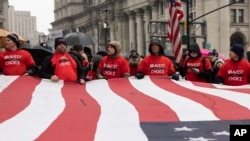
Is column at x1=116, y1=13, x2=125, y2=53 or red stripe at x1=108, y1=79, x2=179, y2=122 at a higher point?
column at x1=116, y1=13, x2=125, y2=53

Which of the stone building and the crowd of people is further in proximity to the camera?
the stone building

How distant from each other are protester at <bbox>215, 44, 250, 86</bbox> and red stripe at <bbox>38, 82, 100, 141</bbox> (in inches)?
89.3

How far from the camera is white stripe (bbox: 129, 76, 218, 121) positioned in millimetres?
4895

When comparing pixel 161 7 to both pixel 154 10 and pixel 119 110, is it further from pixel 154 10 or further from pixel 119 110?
pixel 119 110

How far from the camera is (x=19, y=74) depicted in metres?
7.67

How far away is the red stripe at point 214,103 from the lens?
494 cm

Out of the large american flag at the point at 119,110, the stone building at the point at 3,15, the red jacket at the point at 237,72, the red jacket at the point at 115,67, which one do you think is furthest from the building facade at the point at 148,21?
the large american flag at the point at 119,110

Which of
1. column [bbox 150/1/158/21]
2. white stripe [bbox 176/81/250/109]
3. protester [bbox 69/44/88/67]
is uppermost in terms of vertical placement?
column [bbox 150/1/158/21]

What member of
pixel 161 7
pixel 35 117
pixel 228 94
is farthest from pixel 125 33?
pixel 35 117

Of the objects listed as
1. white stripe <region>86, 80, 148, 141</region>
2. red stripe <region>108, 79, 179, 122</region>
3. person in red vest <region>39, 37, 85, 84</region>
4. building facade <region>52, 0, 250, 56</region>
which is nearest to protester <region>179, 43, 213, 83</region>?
red stripe <region>108, 79, 179, 122</region>

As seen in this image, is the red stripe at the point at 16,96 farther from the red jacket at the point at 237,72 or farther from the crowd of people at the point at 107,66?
the red jacket at the point at 237,72

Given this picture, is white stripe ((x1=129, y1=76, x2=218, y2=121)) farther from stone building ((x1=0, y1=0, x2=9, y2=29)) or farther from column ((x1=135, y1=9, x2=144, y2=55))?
stone building ((x1=0, y1=0, x2=9, y2=29))

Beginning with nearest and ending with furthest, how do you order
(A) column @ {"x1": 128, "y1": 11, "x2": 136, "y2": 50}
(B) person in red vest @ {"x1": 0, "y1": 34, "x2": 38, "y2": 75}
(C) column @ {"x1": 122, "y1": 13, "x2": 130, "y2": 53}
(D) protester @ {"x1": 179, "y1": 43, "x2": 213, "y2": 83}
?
1. (B) person in red vest @ {"x1": 0, "y1": 34, "x2": 38, "y2": 75}
2. (D) protester @ {"x1": 179, "y1": 43, "x2": 213, "y2": 83}
3. (A) column @ {"x1": 128, "y1": 11, "x2": 136, "y2": 50}
4. (C) column @ {"x1": 122, "y1": 13, "x2": 130, "y2": 53}

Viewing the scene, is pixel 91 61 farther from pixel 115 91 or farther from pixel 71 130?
pixel 71 130
